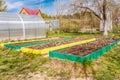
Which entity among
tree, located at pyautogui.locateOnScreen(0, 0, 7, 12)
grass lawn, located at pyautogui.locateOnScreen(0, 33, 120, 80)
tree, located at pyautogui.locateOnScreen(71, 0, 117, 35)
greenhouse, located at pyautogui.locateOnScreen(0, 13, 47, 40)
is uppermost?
tree, located at pyautogui.locateOnScreen(0, 0, 7, 12)

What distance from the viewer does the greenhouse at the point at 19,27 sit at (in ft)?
37.0

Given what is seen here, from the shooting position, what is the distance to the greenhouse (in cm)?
1127

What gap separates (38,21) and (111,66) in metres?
9.67

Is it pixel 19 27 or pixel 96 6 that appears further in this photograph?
pixel 96 6

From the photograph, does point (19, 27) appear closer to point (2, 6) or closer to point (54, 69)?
point (54, 69)

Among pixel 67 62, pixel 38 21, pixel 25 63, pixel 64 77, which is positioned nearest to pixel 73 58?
pixel 67 62

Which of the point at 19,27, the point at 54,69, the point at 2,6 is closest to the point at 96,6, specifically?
the point at 19,27

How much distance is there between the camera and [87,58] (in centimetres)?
556

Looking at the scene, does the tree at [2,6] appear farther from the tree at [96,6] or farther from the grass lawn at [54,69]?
the grass lawn at [54,69]

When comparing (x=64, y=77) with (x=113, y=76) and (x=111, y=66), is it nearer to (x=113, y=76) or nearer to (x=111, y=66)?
(x=113, y=76)

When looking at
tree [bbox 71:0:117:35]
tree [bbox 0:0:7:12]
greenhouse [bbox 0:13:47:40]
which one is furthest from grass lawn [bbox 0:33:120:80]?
tree [bbox 0:0:7:12]

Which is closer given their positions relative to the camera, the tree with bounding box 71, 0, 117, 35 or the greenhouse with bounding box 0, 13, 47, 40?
the greenhouse with bounding box 0, 13, 47, 40

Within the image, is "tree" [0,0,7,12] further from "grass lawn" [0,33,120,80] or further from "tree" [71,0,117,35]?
"grass lawn" [0,33,120,80]

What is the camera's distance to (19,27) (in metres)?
12.2
